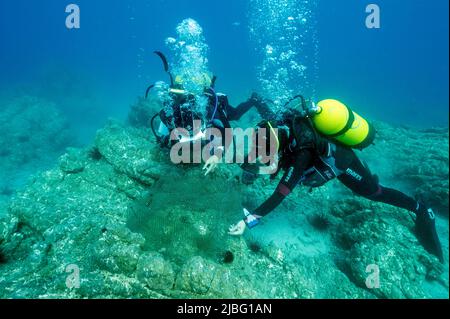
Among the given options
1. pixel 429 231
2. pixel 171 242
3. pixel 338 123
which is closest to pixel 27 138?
pixel 171 242

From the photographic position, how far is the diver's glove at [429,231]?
Answer: 510 cm

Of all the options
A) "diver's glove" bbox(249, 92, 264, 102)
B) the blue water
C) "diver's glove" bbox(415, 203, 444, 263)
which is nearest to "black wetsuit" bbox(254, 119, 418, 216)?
"diver's glove" bbox(415, 203, 444, 263)

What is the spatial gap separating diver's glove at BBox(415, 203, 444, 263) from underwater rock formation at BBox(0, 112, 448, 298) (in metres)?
0.28

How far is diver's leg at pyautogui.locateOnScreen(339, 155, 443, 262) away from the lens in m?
4.82

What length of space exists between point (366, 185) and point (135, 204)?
408cm

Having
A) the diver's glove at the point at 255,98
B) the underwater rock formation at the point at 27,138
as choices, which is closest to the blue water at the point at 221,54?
the underwater rock formation at the point at 27,138

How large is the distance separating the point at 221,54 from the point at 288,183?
73510 mm

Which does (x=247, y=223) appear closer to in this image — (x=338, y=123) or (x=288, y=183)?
(x=288, y=183)

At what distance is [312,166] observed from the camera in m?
4.35

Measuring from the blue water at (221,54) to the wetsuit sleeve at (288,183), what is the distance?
2125cm

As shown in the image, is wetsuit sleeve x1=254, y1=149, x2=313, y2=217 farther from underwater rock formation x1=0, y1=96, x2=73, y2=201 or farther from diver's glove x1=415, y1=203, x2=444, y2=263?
underwater rock formation x1=0, y1=96, x2=73, y2=201

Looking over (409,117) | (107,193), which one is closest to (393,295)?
(107,193)

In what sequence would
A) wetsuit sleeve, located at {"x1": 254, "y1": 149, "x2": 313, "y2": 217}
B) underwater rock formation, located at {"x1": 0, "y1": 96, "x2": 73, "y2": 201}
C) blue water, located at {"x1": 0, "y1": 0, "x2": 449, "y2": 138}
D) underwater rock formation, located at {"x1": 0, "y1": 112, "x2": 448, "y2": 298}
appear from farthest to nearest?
blue water, located at {"x1": 0, "y1": 0, "x2": 449, "y2": 138} < underwater rock formation, located at {"x1": 0, "y1": 96, "x2": 73, "y2": 201} < wetsuit sleeve, located at {"x1": 254, "y1": 149, "x2": 313, "y2": 217} < underwater rock formation, located at {"x1": 0, "y1": 112, "x2": 448, "y2": 298}

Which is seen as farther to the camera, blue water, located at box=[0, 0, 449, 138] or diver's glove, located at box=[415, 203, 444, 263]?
blue water, located at box=[0, 0, 449, 138]
